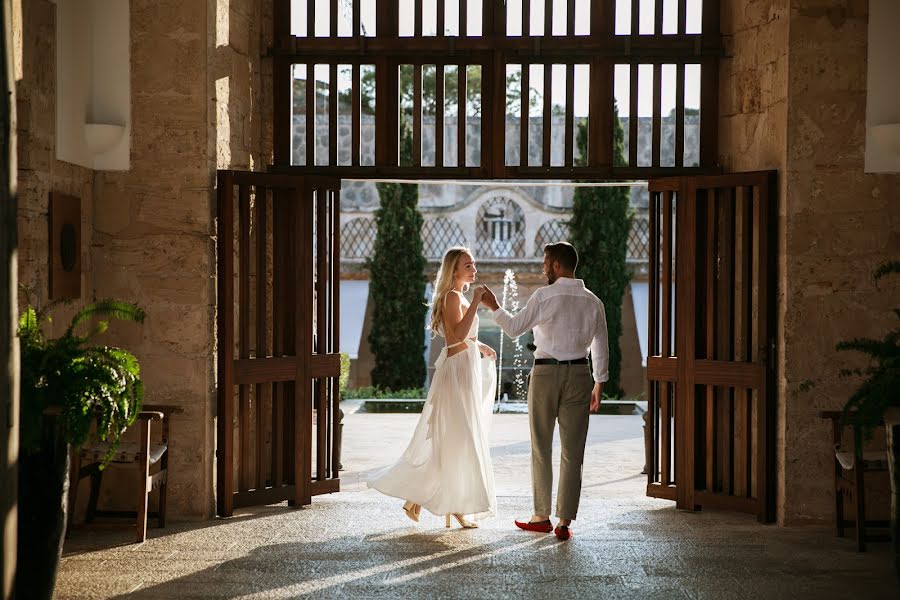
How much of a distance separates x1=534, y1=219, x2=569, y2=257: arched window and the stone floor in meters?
12.0

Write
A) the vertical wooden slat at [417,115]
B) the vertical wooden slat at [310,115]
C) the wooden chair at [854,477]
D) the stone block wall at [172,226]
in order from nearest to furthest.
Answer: the wooden chair at [854,477], the stone block wall at [172,226], the vertical wooden slat at [417,115], the vertical wooden slat at [310,115]

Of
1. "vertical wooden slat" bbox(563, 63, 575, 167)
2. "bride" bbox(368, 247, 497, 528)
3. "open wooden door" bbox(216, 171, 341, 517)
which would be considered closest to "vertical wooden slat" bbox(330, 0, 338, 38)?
"open wooden door" bbox(216, 171, 341, 517)

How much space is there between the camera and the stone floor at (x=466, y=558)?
504 centimetres

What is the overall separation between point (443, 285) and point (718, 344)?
1878mm

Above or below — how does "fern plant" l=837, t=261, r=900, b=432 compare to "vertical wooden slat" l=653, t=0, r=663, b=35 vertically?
below

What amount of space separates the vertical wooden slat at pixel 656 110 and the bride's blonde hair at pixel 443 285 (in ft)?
5.01

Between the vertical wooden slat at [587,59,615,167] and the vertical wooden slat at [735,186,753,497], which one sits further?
the vertical wooden slat at [587,59,615,167]

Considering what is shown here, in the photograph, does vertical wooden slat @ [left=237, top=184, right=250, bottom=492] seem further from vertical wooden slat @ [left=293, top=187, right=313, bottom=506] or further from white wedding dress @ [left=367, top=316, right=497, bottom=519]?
white wedding dress @ [left=367, top=316, right=497, bottom=519]

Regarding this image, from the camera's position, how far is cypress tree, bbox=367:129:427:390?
55.3 feet

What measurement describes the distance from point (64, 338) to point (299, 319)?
238 centimetres

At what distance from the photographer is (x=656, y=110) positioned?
284 inches

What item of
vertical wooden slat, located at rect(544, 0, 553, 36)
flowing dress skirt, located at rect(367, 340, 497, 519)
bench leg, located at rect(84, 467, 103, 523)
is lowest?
bench leg, located at rect(84, 467, 103, 523)

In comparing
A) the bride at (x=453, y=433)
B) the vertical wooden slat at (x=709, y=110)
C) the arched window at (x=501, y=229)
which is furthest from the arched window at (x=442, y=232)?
the bride at (x=453, y=433)

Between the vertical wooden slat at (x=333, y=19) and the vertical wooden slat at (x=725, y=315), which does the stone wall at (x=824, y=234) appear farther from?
the vertical wooden slat at (x=333, y=19)
